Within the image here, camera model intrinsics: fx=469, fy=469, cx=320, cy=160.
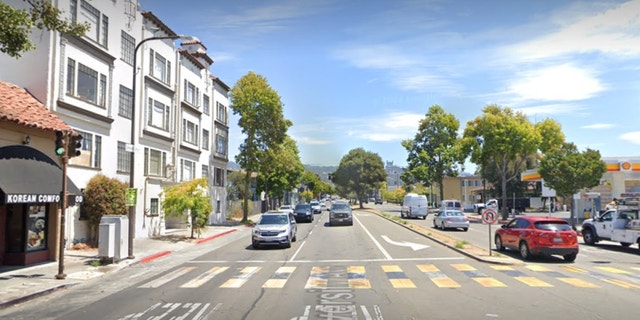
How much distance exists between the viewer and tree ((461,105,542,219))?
153ft

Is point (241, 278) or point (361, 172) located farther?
point (361, 172)

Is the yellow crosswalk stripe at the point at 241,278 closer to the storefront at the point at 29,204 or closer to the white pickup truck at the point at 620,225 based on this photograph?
the storefront at the point at 29,204

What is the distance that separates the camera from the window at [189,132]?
34.1 metres

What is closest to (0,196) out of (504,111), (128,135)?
(128,135)

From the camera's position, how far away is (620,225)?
21.4 metres

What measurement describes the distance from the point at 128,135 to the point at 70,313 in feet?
57.8

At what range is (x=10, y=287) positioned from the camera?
479 inches

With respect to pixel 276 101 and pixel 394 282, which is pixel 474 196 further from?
pixel 394 282

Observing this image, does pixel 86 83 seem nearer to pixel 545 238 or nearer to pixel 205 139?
pixel 205 139

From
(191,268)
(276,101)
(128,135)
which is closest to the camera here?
(191,268)

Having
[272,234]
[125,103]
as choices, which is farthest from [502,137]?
[125,103]

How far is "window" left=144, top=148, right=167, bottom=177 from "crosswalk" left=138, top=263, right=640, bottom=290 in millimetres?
13086

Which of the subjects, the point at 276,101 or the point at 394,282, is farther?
the point at 276,101

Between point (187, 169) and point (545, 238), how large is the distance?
1005 inches
